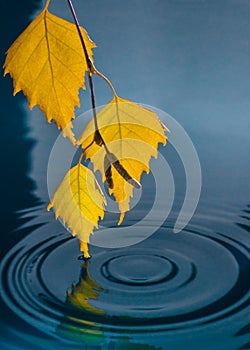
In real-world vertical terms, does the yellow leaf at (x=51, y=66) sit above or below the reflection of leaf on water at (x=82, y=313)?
above

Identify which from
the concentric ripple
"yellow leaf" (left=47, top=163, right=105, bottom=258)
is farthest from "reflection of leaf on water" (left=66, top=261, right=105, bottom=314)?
"yellow leaf" (left=47, top=163, right=105, bottom=258)

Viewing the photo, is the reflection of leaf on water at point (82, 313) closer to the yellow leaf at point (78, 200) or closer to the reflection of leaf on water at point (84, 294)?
the reflection of leaf on water at point (84, 294)

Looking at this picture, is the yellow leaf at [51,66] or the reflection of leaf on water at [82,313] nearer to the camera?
the yellow leaf at [51,66]

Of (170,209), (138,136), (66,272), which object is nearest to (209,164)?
(170,209)

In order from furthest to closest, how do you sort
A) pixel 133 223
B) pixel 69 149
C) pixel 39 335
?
pixel 69 149 → pixel 133 223 → pixel 39 335

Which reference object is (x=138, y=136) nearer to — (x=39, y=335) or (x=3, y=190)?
(x=39, y=335)

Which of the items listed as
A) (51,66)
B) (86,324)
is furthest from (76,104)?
(86,324)

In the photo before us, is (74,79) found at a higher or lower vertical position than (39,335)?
higher

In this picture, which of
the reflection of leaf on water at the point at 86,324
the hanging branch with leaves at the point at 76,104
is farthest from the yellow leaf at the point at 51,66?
the reflection of leaf on water at the point at 86,324
